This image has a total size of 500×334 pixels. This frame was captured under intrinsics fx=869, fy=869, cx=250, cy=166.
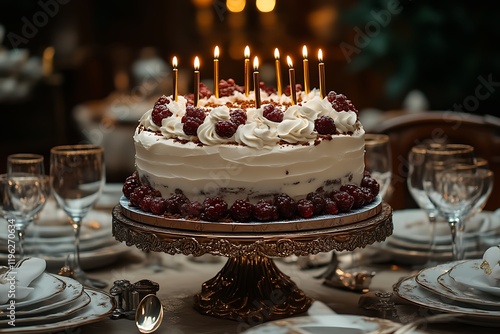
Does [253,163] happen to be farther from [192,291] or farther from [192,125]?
[192,291]

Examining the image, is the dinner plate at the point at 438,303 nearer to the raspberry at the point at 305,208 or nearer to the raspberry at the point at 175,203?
the raspberry at the point at 305,208

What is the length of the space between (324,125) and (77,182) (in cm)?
81

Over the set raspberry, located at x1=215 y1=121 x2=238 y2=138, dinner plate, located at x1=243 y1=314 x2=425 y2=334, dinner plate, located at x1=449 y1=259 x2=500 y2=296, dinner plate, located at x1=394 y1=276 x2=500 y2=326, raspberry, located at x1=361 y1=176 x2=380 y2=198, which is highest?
raspberry, located at x1=215 y1=121 x2=238 y2=138

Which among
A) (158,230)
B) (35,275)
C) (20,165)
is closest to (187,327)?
(158,230)

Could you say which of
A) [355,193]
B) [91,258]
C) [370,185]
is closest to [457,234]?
[370,185]

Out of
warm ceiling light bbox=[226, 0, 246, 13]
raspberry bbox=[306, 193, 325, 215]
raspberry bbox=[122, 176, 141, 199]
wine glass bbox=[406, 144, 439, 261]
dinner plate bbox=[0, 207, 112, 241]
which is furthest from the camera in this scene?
warm ceiling light bbox=[226, 0, 246, 13]

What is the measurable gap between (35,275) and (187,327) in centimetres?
41

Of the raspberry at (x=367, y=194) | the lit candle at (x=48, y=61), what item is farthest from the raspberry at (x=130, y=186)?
the lit candle at (x=48, y=61)

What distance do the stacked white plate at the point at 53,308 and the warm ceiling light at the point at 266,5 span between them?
5.91 m

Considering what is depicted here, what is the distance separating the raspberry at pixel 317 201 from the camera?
2332 mm

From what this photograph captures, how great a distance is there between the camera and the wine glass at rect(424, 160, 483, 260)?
2.64 m

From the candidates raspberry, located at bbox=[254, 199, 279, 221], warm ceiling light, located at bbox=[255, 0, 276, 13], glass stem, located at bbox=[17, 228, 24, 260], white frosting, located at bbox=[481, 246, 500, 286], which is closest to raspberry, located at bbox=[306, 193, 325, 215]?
raspberry, located at bbox=[254, 199, 279, 221]

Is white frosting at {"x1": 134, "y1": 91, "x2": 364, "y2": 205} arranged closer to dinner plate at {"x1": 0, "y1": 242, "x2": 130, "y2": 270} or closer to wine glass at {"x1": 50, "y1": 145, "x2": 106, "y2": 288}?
wine glass at {"x1": 50, "y1": 145, "x2": 106, "y2": 288}

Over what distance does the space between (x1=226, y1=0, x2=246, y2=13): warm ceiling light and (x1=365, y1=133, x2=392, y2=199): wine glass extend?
205 inches
